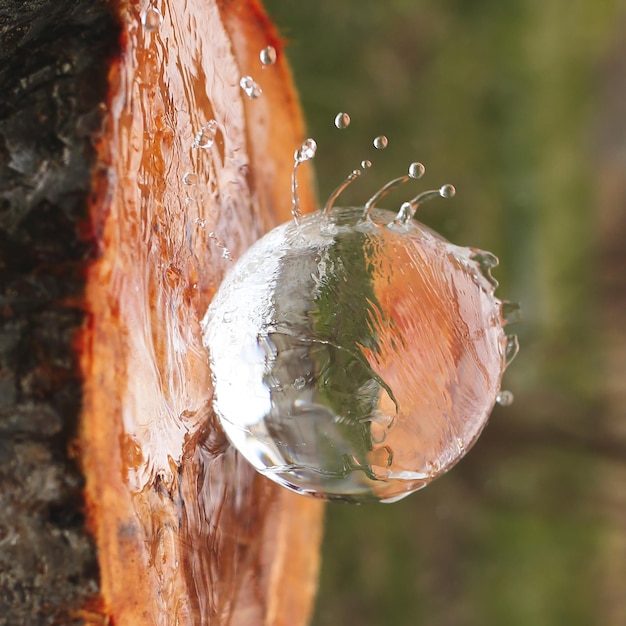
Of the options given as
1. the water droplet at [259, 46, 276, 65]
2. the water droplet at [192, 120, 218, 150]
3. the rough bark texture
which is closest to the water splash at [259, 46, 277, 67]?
the water droplet at [259, 46, 276, 65]

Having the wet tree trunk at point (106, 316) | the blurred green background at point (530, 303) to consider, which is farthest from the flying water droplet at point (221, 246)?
the blurred green background at point (530, 303)

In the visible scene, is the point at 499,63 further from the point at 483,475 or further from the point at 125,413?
the point at 125,413

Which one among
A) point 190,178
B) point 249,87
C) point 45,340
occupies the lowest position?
point 45,340

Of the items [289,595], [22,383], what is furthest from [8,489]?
[289,595]

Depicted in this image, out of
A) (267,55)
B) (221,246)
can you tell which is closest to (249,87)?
(267,55)

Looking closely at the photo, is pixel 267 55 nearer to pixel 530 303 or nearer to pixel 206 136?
pixel 206 136

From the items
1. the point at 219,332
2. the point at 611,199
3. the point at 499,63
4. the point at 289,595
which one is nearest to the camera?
the point at 219,332

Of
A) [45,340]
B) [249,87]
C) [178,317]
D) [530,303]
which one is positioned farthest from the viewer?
[530,303]
